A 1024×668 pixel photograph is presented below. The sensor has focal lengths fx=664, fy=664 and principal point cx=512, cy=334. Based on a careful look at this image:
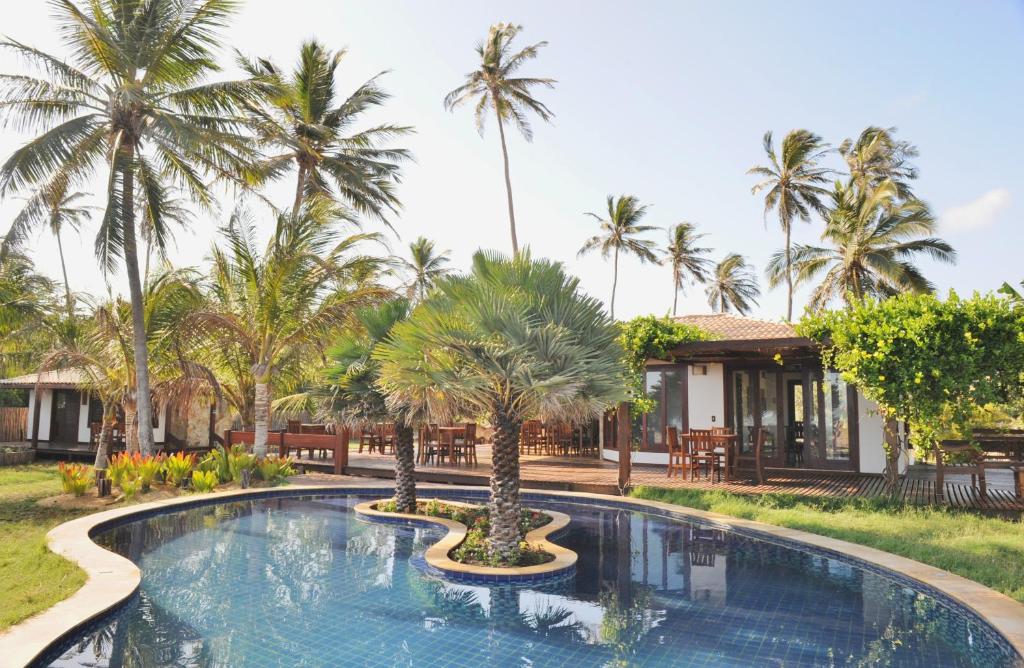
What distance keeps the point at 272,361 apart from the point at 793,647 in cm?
1140

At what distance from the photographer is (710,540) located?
8891mm

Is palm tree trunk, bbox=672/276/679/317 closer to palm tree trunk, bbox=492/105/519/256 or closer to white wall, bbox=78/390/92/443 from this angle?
palm tree trunk, bbox=492/105/519/256

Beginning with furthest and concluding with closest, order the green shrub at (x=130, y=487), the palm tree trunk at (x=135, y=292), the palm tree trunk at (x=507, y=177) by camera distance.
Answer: the palm tree trunk at (x=507, y=177), the palm tree trunk at (x=135, y=292), the green shrub at (x=130, y=487)

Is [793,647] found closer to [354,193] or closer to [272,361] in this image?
[272,361]

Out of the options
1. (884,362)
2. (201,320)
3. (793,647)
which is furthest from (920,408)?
(201,320)

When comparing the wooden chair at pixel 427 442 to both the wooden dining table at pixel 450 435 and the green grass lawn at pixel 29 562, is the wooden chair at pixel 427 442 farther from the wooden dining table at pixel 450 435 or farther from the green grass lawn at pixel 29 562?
the green grass lawn at pixel 29 562

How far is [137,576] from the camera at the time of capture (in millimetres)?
6273

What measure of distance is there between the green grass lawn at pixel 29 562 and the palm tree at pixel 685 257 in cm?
3776

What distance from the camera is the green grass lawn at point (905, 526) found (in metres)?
6.97

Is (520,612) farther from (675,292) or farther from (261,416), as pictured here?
(675,292)

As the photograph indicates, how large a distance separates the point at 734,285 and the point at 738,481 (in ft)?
120

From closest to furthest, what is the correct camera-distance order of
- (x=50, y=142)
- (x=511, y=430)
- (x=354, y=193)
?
(x=511, y=430) < (x=50, y=142) < (x=354, y=193)

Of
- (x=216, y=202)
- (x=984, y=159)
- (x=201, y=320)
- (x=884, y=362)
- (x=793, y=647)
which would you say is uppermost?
(x=984, y=159)

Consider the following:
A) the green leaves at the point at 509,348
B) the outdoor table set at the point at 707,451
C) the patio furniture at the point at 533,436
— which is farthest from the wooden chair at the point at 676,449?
the patio furniture at the point at 533,436
